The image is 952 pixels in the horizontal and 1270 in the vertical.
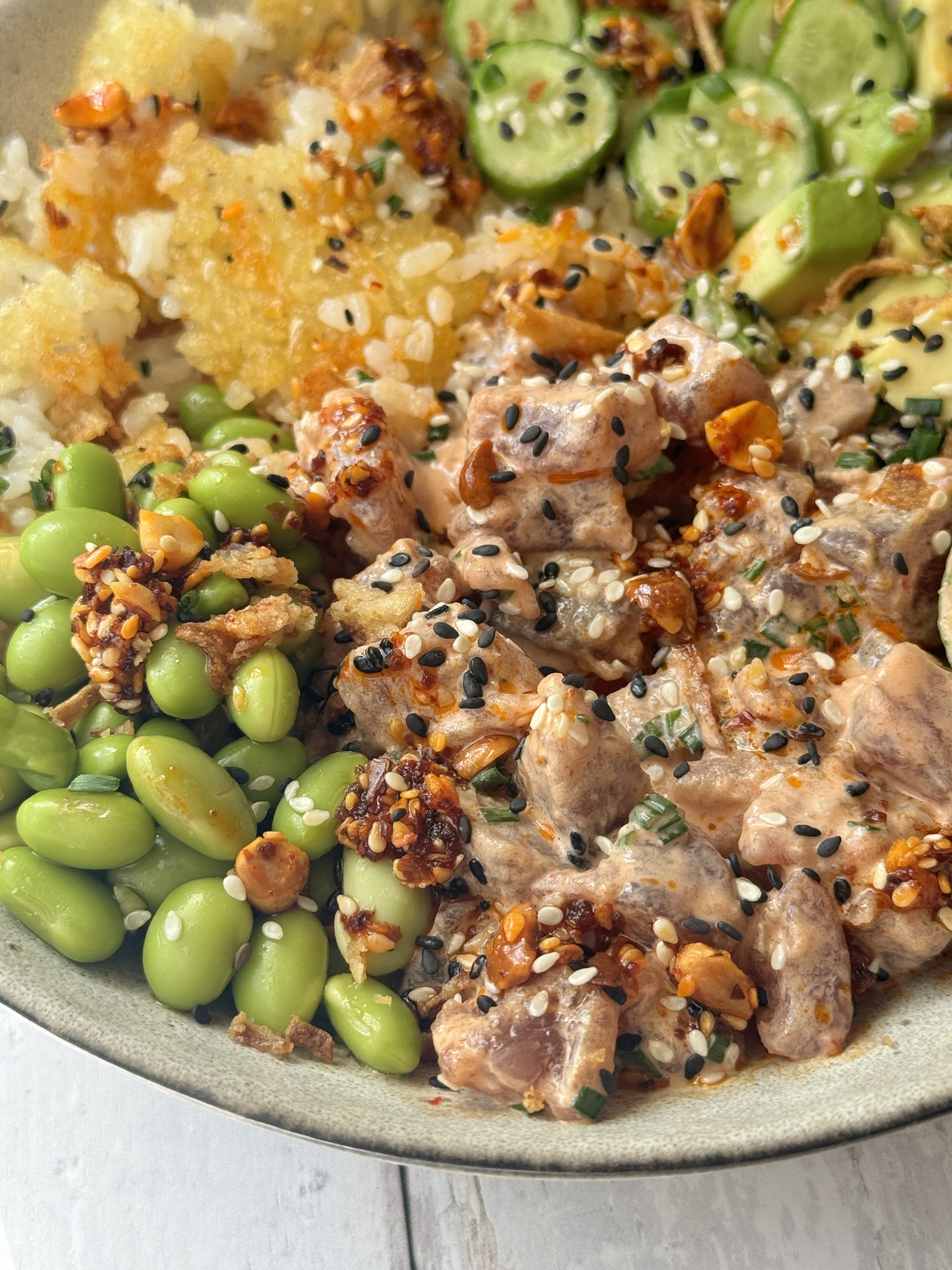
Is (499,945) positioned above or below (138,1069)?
below

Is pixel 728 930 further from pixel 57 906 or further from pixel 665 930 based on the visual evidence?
pixel 57 906

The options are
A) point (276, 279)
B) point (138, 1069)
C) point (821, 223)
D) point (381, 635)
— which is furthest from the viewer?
point (276, 279)

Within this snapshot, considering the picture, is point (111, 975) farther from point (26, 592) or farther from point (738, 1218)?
point (738, 1218)

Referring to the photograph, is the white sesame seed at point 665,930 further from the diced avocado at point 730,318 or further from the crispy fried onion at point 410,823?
the diced avocado at point 730,318

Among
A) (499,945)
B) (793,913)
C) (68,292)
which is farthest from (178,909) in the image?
(68,292)

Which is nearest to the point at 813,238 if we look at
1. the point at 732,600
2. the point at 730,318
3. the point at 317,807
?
the point at 730,318

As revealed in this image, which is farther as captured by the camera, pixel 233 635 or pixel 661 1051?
pixel 233 635

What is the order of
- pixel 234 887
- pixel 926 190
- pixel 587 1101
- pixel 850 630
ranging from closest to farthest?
pixel 587 1101 → pixel 234 887 → pixel 850 630 → pixel 926 190
